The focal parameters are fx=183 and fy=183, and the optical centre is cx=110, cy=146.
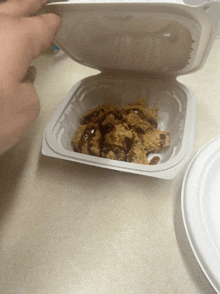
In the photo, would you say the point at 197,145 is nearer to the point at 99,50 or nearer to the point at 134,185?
the point at 134,185

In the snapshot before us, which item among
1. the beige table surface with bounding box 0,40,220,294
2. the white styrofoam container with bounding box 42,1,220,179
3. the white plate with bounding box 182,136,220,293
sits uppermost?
the white styrofoam container with bounding box 42,1,220,179

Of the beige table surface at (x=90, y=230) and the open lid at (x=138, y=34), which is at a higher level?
the open lid at (x=138, y=34)

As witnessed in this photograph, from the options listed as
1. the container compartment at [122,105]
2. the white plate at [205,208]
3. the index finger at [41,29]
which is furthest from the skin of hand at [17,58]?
the white plate at [205,208]

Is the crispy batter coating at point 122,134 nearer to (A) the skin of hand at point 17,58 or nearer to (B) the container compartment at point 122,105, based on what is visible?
(B) the container compartment at point 122,105

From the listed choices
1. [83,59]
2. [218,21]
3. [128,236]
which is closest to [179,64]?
[218,21]

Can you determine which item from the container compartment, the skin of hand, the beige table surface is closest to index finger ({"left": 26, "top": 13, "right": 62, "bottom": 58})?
the skin of hand

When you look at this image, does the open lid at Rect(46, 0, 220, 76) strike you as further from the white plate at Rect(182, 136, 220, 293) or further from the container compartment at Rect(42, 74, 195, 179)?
the white plate at Rect(182, 136, 220, 293)
